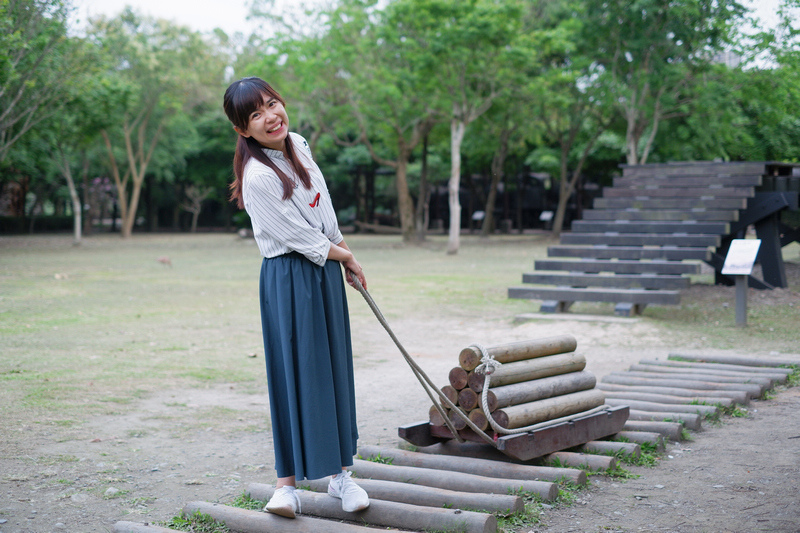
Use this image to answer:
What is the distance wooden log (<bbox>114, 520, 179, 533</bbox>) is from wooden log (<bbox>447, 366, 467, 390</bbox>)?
→ 1.70 m

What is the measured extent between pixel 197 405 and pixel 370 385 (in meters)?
1.62

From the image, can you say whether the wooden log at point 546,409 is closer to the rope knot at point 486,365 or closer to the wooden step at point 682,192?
the rope knot at point 486,365

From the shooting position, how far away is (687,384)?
20.4ft

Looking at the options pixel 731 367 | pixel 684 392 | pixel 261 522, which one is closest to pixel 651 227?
pixel 731 367

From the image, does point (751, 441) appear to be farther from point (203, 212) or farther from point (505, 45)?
point (203, 212)

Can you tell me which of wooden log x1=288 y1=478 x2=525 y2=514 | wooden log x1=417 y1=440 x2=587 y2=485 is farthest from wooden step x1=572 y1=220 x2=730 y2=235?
wooden log x1=288 y1=478 x2=525 y2=514

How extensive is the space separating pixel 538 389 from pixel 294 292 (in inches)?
71.4

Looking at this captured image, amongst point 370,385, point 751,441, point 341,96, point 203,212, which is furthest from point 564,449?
point 203,212

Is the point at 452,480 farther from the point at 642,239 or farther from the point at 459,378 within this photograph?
the point at 642,239

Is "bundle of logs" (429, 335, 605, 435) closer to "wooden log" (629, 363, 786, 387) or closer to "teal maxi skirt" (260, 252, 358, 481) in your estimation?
"teal maxi skirt" (260, 252, 358, 481)

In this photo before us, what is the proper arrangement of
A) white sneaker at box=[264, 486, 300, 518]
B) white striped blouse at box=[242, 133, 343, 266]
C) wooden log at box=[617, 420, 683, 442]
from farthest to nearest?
wooden log at box=[617, 420, 683, 442] → white sneaker at box=[264, 486, 300, 518] → white striped blouse at box=[242, 133, 343, 266]

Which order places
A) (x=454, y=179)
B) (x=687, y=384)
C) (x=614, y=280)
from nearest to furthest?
(x=687, y=384) < (x=614, y=280) < (x=454, y=179)

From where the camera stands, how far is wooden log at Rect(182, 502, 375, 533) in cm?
345

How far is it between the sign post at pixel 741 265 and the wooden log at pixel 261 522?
714 cm
